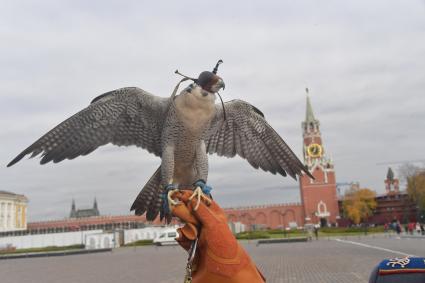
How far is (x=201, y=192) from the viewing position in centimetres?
313

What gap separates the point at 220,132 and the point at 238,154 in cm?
38

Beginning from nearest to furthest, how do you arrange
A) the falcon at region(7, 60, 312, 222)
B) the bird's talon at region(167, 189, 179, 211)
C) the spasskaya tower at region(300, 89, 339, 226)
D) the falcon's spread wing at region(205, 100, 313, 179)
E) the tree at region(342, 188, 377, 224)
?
the bird's talon at region(167, 189, 179, 211) → the falcon at region(7, 60, 312, 222) → the falcon's spread wing at region(205, 100, 313, 179) → the tree at region(342, 188, 377, 224) → the spasskaya tower at region(300, 89, 339, 226)

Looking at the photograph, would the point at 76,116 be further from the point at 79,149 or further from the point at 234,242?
the point at 234,242

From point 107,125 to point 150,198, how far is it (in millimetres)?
960

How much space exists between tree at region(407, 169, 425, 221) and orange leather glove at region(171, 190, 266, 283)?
5828cm

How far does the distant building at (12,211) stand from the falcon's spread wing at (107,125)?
83.7 metres

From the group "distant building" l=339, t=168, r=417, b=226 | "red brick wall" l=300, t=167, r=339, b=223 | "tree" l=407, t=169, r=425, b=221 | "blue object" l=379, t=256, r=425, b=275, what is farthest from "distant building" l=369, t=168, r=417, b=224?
"blue object" l=379, t=256, r=425, b=275

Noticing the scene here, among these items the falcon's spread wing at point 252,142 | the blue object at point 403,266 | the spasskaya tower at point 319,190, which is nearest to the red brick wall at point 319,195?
the spasskaya tower at point 319,190

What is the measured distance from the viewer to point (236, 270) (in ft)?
8.54

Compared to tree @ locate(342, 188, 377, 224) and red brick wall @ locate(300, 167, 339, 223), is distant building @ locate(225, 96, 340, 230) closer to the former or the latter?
red brick wall @ locate(300, 167, 339, 223)

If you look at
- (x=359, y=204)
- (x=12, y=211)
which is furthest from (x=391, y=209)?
(x=12, y=211)

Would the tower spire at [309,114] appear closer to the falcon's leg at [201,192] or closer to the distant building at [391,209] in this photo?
the distant building at [391,209]

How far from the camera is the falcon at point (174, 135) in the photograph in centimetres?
349

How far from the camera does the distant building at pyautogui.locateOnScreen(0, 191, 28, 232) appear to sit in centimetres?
7644
